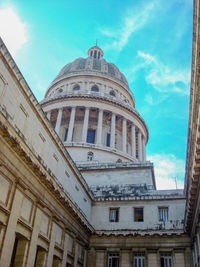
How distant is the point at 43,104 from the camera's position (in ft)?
171

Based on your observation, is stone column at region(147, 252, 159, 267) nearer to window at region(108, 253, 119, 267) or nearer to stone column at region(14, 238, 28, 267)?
window at region(108, 253, 119, 267)

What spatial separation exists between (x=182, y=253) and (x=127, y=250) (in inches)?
188

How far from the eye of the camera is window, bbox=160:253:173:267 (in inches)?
1068

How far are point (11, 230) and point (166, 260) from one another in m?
16.6

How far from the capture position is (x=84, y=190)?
2908cm

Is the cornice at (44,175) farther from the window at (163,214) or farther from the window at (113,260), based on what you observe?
the window at (163,214)

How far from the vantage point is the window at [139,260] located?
27375 millimetres

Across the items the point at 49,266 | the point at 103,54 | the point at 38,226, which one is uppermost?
the point at 103,54

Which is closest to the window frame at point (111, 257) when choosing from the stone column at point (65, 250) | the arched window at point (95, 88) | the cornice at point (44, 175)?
the cornice at point (44, 175)

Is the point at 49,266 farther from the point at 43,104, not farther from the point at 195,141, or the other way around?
the point at 43,104

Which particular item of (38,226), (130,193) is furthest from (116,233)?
(38,226)

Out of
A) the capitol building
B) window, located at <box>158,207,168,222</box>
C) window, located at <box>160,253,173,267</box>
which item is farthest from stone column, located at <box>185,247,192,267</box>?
window, located at <box>158,207,168,222</box>

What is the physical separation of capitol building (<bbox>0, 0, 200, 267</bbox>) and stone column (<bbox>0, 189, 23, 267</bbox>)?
0.16 feet

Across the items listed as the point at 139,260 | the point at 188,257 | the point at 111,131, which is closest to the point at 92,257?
the point at 139,260
